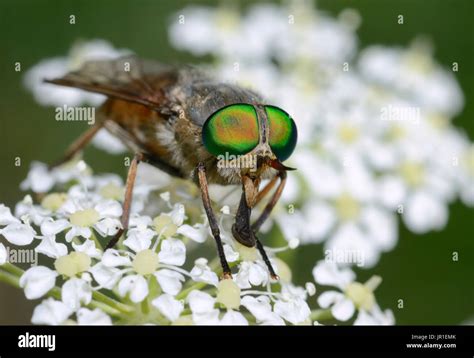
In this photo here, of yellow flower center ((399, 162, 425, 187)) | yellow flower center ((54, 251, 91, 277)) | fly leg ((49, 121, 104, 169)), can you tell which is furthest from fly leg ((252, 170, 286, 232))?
yellow flower center ((399, 162, 425, 187))

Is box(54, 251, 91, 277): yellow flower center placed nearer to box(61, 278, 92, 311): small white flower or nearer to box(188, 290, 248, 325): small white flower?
box(61, 278, 92, 311): small white flower

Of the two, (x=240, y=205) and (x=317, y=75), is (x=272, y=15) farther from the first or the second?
(x=240, y=205)

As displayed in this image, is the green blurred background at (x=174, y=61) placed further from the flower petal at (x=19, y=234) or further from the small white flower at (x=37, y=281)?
the small white flower at (x=37, y=281)

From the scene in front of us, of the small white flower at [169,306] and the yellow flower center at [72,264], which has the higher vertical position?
the yellow flower center at [72,264]

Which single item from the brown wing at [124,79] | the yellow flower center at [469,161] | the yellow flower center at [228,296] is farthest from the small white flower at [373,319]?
the yellow flower center at [469,161]

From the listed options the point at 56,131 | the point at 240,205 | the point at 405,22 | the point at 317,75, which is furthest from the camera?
the point at 405,22
